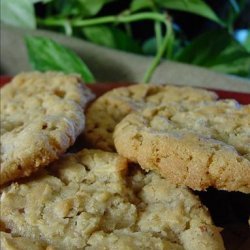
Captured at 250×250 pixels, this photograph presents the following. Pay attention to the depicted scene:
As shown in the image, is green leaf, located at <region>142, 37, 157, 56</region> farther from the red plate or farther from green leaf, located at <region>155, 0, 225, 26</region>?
the red plate

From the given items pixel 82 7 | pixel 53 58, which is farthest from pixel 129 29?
pixel 53 58

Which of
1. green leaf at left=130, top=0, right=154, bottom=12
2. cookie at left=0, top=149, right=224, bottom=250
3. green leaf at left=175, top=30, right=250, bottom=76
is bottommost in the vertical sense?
green leaf at left=175, top=30, right=250, bottom=76

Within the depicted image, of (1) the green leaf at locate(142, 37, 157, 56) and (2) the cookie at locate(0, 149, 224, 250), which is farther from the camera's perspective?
(1) the green leaf at locate(142, 37, 157, 56)

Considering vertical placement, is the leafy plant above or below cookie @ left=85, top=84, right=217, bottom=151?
below

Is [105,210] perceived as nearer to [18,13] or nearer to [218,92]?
[218,92]

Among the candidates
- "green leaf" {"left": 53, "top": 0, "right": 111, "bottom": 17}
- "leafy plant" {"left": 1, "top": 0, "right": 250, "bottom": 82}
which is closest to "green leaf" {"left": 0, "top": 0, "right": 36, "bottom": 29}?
"leafy plant" {"left": 1, "top": 0, "right": 250, "bottom": 82}

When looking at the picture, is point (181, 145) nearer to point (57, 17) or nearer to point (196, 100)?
point (196, 100)

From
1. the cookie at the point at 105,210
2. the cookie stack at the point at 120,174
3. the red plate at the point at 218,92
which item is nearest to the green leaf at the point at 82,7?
the red plate at the point at 218,92
